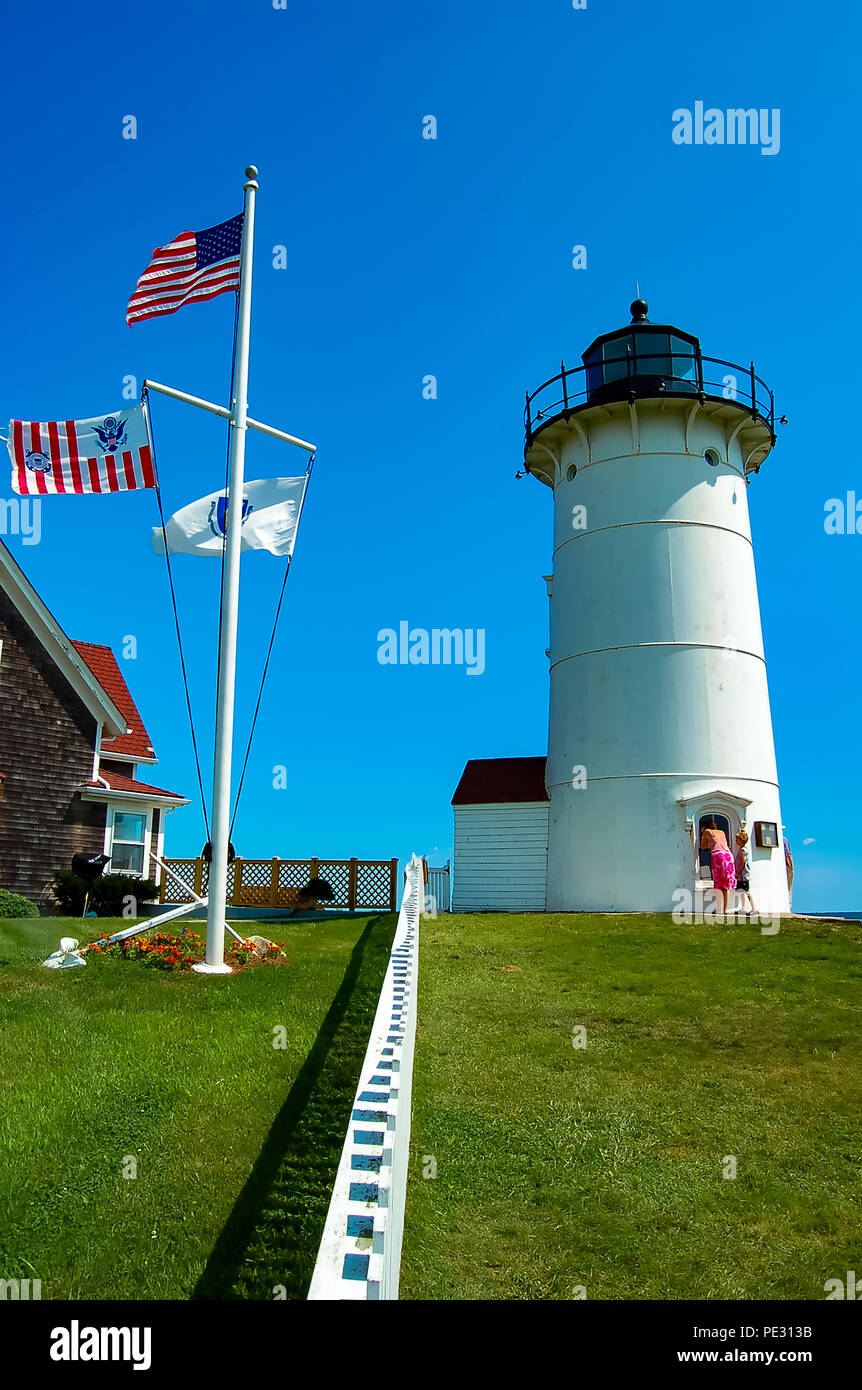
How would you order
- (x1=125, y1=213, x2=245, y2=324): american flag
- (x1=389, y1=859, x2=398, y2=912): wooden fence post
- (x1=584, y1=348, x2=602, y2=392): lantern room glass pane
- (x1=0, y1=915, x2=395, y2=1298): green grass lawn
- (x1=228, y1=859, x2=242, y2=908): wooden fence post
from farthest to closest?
1. (x1=584, y1=348, x2=602, y2=392): lantern room glass pane
2. (x1=228, y1=859, x2=242, y2=908): wooden fence post
3. (x1=389, y1=859, x2=398, y2=912): wooden fence post
4. (x1=125, y1=213, x2=245, y2=324): american flag
5. (x1=0, y1=915, x2=395, y2=1298): green grass lawn

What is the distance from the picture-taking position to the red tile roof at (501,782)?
25.9 m

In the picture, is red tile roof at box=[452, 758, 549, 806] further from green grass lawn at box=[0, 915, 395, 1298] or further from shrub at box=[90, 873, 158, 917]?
green grass lawn at box=[0, 915, 395, 1298]

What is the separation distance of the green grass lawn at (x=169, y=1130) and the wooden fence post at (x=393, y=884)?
1251 centimetres

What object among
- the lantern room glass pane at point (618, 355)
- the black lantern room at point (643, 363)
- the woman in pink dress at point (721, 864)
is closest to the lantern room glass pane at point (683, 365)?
the black lantern room at point (643, 363)

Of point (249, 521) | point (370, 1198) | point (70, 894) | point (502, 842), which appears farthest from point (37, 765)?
point (370, 1198)

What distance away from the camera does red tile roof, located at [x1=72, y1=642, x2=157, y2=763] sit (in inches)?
979

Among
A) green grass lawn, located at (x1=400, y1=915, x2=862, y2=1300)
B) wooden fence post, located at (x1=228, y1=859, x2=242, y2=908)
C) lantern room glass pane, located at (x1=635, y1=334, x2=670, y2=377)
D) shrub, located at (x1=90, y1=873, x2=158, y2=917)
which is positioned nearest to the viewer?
green grass lawn, located at (x1=400, y1=915, x2=862, y2=1300)

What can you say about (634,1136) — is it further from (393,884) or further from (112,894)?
(393,884)

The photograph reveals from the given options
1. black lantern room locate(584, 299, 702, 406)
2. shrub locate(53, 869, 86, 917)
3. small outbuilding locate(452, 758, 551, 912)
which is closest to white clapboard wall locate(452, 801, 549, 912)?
small outbuilding locate(452, 758, 551, 912)

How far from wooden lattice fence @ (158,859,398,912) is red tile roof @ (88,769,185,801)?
7.07 ft

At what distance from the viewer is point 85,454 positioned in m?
12.6
